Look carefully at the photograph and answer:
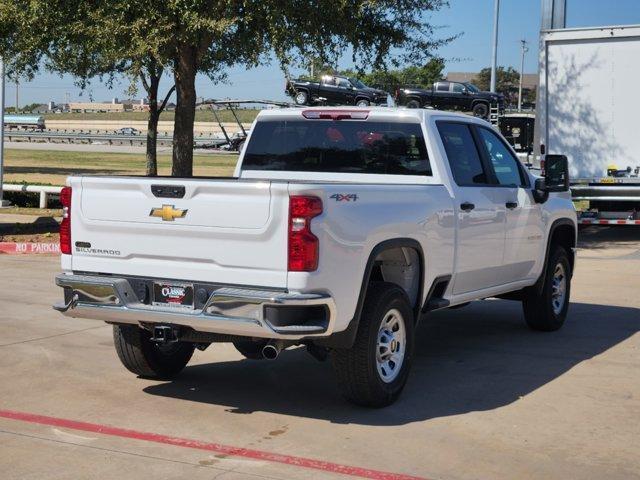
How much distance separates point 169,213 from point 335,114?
2140mm

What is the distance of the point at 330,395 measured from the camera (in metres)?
7.09

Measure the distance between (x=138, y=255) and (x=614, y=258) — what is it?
1130 centimetres

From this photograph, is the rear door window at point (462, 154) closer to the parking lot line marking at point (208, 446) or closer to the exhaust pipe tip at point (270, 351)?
the exhaust pipe tip at point (270, 351)

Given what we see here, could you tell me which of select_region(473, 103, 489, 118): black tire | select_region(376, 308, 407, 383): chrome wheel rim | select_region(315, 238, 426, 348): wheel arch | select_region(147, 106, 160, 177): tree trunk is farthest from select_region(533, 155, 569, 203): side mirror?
select_region(473, 103, 489, 118): black tire

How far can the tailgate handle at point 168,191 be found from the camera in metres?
6.19

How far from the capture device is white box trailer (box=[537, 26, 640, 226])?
17.2 m

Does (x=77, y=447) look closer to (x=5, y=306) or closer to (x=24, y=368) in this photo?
(x=24, y=368)

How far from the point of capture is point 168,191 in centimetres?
623

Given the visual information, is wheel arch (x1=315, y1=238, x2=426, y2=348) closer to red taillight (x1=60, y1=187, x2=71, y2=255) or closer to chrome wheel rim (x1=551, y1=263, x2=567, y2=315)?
red taillight (x1=60, y1=187, x2=71, y2=255)

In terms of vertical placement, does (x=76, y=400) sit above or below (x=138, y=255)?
below

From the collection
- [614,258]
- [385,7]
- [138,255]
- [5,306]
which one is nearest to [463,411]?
[138,255]

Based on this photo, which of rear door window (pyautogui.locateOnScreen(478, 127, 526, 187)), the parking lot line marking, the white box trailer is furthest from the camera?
the white box trailer

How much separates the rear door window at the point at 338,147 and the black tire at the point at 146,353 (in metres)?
1.70

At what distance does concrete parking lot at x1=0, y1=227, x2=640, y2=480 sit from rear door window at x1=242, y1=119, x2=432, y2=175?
1.61 meters
